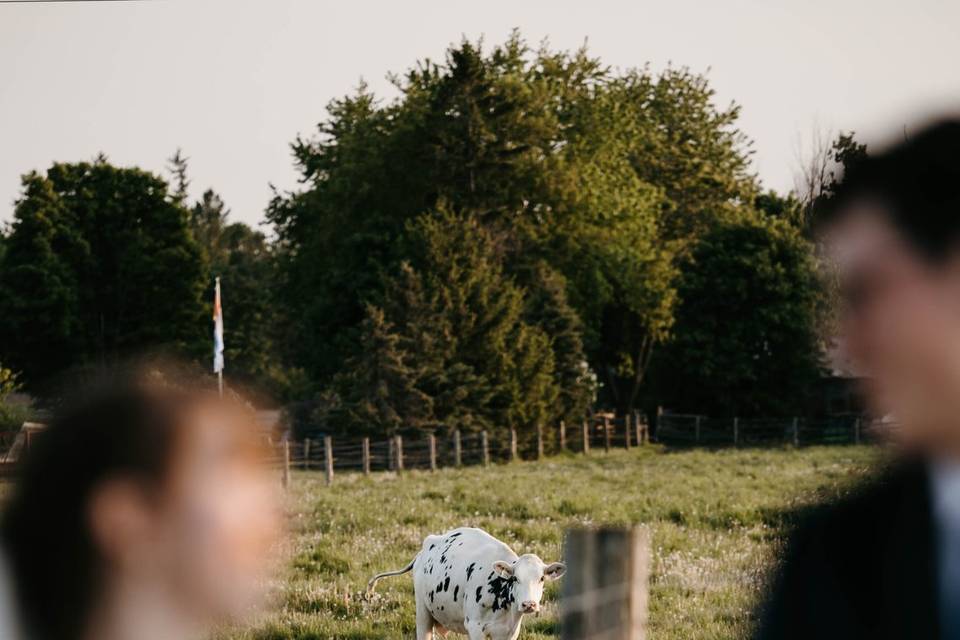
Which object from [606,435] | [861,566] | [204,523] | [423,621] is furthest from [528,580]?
[606,435]

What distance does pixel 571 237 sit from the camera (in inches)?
2340

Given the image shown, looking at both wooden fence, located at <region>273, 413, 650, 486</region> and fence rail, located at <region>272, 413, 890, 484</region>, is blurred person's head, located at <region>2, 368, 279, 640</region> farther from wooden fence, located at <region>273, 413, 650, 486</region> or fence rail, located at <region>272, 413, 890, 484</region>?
wooden fence, located at <region>273, 413, 650, 486</region>

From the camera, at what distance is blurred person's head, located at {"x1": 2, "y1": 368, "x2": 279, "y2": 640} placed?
7.00 feet

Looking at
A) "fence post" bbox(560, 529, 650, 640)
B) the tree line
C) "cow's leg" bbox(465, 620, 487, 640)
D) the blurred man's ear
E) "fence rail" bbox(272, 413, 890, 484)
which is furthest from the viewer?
the tree line

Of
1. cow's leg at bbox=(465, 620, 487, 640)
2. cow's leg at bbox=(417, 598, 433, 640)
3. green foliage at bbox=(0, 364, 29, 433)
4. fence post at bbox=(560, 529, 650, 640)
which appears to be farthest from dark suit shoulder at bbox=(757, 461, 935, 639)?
green foliage at bbox=(0, 364, 29, 433)

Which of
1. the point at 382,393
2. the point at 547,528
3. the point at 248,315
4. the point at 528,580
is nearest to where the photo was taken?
the point at 528,580

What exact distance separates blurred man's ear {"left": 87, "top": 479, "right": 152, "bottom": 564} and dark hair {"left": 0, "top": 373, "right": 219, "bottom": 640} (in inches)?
0.5

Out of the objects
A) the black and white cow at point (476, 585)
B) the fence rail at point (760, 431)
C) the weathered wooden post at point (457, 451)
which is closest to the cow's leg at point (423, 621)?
the black and white cow at point (476, 585)

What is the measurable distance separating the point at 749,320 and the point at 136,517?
5769 centimetres

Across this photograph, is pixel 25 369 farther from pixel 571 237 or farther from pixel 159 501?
pixel 159 501

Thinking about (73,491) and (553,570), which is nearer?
(73,491)

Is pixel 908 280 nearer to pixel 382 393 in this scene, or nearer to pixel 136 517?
pixel 136 517

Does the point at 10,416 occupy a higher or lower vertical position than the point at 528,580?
higher

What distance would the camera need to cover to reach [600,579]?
10.6 ft
